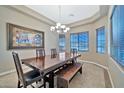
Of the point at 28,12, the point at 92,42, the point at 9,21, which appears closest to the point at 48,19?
the point at 28,12

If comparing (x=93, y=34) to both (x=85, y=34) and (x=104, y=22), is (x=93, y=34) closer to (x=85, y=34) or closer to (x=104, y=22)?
(x=85, y=34)

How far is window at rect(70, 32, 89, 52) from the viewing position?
22.9ft

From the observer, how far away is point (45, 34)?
6395 millimetres

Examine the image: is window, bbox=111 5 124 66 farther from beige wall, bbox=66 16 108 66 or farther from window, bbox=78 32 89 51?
window, bbox=78 32 89 51

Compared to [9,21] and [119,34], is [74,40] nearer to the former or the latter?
[9,21]

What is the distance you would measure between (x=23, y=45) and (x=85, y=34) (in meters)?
4.02

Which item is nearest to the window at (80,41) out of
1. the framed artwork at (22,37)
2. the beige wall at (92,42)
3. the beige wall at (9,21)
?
the beige wall at (92,42)

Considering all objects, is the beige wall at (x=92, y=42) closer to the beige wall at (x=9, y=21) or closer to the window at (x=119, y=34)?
the window at (x=119, y=34)

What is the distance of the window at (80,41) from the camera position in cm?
698

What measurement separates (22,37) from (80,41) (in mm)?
4034

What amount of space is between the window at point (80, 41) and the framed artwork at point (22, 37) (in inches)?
104

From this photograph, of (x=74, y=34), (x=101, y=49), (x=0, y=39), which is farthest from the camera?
(x=74, y=34)
